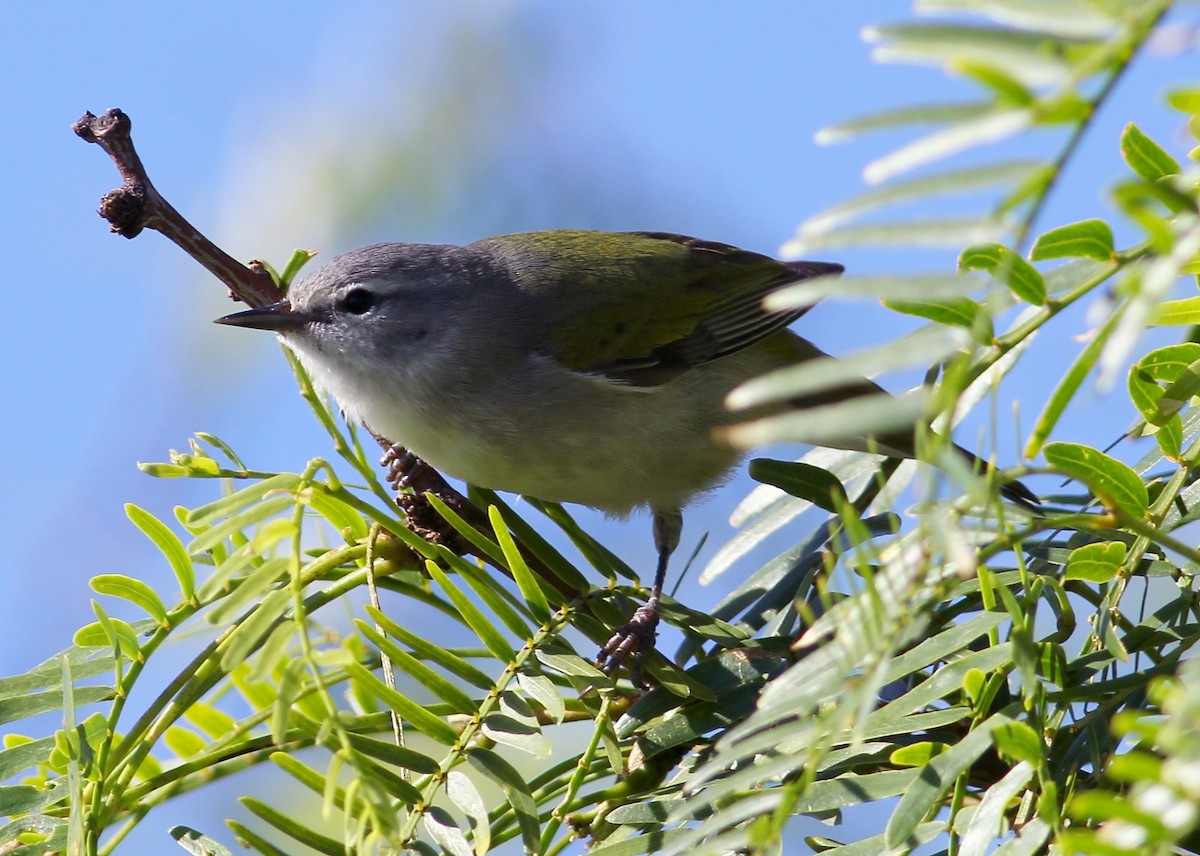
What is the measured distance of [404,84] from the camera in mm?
6672

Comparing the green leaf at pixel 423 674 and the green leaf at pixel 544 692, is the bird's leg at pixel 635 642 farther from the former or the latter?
the green leaf at pixel 423 674

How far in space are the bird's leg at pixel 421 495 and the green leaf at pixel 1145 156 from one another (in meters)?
1.32

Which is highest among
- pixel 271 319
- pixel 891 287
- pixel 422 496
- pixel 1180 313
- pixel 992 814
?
pixel 271 319

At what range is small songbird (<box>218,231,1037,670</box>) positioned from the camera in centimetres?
374

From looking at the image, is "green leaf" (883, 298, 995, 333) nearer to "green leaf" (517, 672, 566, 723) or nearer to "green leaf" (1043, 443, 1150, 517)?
"green leaf" (1043, 443, 1150, 517)

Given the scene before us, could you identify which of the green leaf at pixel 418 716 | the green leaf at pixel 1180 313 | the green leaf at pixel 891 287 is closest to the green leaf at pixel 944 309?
the green leaf at pixel 891 287

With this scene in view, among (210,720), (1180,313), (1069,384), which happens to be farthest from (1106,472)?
(210,720)

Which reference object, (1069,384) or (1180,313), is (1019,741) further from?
(1180,313)

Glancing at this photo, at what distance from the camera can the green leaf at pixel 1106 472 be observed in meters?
1.57

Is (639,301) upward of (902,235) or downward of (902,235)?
upward

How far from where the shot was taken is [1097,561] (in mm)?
1617

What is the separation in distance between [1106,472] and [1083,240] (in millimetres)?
501

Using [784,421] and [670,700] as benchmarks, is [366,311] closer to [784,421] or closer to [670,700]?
[670,700]

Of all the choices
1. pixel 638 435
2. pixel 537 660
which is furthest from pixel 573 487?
pixel 537 660
